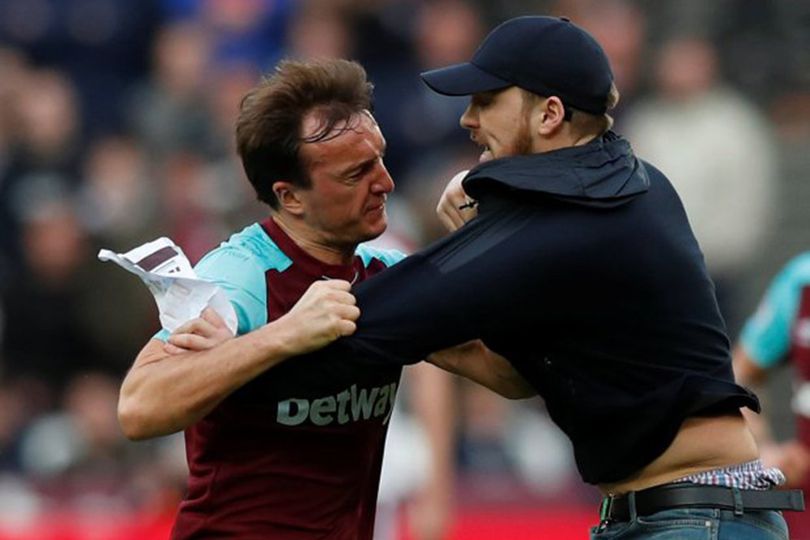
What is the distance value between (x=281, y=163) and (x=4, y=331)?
613 cm

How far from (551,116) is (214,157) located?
20.7ft

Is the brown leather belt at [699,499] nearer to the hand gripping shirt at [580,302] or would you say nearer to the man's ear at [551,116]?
the hand gripping shirt at [580,302]

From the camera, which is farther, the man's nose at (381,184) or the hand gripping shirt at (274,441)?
the man's nose at (381,184)

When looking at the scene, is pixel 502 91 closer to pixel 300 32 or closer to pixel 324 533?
pixel 324 533

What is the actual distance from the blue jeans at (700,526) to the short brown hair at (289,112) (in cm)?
121

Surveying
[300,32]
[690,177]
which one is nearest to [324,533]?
[690,177]

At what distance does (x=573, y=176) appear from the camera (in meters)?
4.43

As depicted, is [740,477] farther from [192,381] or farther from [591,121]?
[192,381]

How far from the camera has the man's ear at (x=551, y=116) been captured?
453cm

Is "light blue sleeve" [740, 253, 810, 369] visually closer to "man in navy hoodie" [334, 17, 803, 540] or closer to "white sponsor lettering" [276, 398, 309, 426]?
"man in navy hoodie" [334, 17, 803, 540]

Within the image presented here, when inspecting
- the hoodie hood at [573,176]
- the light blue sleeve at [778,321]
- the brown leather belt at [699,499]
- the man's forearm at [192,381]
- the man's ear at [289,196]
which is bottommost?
the light blue sleeve at [778,321]

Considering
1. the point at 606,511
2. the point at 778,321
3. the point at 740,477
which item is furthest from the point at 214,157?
the point at 740,477

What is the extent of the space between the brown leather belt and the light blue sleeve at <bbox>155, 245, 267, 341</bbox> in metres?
1.00

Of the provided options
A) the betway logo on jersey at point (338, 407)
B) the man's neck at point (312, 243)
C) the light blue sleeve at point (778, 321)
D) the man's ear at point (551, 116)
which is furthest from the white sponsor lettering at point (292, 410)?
the light blue sleeve at point (778, 321)
